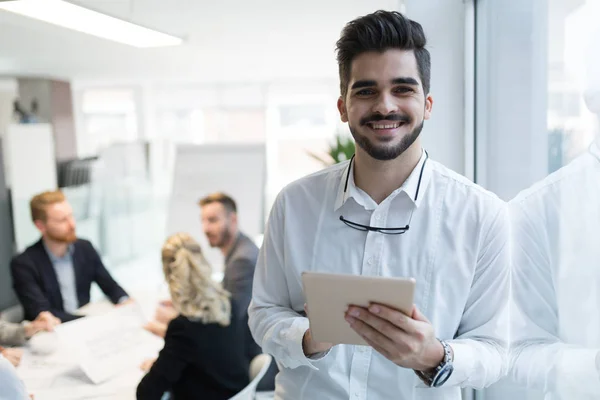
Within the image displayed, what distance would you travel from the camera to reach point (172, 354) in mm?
2422

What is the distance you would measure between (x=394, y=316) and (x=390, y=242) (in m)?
0.32

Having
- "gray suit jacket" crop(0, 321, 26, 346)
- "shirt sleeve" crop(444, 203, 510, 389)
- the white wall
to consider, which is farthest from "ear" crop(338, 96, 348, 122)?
"gray suit jacket" crop(0, 321, 26, 346)

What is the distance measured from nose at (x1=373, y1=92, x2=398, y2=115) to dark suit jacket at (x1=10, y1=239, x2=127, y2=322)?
114 inches

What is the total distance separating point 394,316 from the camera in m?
1.10

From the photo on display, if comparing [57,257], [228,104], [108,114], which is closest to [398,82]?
[57,257]

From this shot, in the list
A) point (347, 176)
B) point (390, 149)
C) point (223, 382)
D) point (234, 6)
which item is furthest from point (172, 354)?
point (234, 6)

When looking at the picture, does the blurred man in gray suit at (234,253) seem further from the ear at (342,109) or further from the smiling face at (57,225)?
the ear at (342,109)

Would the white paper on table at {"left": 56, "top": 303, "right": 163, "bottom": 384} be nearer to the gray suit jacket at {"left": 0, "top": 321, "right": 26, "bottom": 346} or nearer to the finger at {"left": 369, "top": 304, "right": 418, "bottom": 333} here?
the gray suit jacket at {"left": 0, "top": 321, "right": 26, "bottom": 346}

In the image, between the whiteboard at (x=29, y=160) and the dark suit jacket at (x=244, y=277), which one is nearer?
the dark suit jacket at (x=244, y=277)

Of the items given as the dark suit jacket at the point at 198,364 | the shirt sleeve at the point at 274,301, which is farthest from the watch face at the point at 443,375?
the dark suit jacket at the point at 198,364

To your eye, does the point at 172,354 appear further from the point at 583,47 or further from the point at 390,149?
the point at 583,47

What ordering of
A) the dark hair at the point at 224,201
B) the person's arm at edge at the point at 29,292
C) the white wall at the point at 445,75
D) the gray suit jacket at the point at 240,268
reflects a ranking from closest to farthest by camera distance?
the white wall at the point at 445,75 < the gray suit jacket at the point at 240,268 < the person's arm at edge at the point at 29,292 < the dark hair at the point at 224,201

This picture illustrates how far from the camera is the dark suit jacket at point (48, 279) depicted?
3503mm

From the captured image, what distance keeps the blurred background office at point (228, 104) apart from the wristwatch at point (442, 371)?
39 cm
